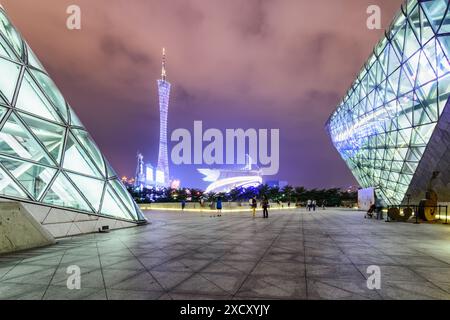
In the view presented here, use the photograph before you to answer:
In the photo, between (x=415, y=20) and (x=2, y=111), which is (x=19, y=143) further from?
(x=415, y=20)

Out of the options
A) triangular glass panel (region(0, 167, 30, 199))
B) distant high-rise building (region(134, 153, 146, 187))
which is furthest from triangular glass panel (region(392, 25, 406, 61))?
distant high-rise building (region(134, 153, 146, 187))

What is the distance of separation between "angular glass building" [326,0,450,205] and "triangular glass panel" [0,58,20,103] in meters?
23.3

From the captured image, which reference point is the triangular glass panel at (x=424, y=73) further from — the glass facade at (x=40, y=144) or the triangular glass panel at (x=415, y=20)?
the glass facade at (x=40, y=144)

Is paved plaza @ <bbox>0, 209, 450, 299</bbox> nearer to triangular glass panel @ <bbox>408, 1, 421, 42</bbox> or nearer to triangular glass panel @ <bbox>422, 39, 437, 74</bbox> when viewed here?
triangular glass panel @ <bbox>422, 39, 437, 74</bbox>

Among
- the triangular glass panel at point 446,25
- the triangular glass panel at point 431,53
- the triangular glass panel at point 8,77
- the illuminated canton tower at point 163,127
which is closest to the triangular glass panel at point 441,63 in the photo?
the triangular glass panel at point 431,53

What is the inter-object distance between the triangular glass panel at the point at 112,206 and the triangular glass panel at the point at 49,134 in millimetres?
3358

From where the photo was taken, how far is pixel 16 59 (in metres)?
13.3

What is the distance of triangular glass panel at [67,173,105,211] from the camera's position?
14.4 meters

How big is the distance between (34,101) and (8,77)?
1.33 metres

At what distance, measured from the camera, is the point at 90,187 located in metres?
15.4

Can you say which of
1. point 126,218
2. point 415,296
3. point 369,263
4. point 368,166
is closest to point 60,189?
point 126,218

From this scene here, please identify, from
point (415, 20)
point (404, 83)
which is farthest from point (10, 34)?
point (404, 83)

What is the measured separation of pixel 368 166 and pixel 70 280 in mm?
47627

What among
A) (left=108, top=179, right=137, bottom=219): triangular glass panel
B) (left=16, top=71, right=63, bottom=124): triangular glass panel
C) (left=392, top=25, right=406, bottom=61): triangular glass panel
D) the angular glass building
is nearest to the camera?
(left=16, top=71, right=63, bottom=124): triangular glass panel
